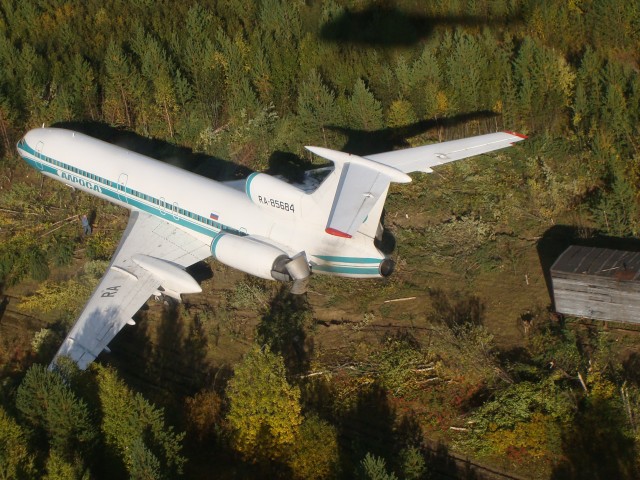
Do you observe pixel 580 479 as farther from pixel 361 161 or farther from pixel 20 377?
pixel 20 377

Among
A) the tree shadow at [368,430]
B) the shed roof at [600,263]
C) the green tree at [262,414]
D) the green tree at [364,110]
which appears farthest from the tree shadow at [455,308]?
the green tree at [364,110]

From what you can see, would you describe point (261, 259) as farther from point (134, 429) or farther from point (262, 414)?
point (134, 429)

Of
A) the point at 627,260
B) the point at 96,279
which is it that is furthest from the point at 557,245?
the point at 96,279

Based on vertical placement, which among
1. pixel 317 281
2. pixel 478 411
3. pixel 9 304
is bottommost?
pixel 9 304

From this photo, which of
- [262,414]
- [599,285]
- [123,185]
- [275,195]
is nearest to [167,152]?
[123,185]

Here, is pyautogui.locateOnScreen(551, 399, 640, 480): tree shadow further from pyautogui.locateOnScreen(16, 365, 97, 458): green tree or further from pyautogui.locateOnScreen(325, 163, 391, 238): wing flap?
pyautogui.locateOnScreen(16, 365, 97, 458): green tree

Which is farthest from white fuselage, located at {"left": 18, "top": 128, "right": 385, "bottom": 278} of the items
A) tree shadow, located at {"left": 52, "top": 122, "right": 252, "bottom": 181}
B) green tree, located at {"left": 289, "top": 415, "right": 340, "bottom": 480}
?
green tree, located at {"left": 289, "top": 415, "right": 340, "bottom": 480}
